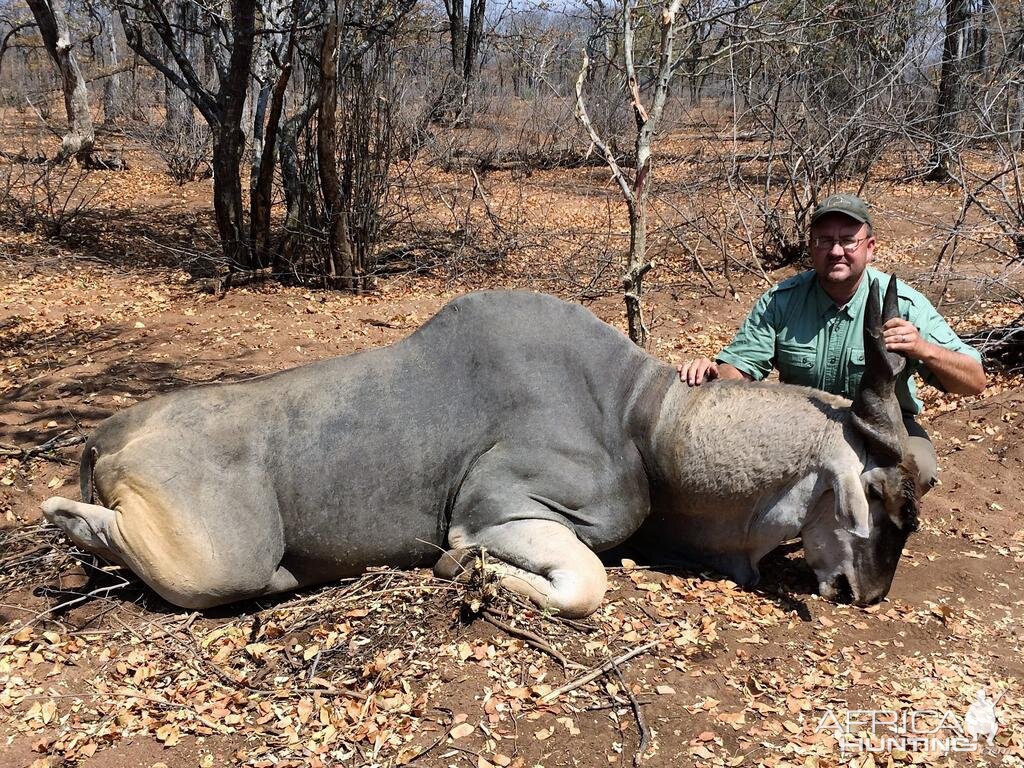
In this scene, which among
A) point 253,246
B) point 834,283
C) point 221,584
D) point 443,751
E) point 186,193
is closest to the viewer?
point 443,751

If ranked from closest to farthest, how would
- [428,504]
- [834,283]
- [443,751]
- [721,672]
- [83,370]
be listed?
1. [443,751]
2. [721,672]
3. [428,504]
4. [834,283]
5. [83,370]

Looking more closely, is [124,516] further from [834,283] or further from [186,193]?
[186,193]

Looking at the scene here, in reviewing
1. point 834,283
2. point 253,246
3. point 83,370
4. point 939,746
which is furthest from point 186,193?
point 939,746

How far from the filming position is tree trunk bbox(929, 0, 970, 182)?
7668mm

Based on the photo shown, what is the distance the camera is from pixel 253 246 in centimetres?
1025

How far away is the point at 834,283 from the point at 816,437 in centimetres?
97

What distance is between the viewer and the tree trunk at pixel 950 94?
7668mm

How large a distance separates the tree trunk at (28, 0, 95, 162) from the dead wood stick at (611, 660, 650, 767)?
14498 millimetres

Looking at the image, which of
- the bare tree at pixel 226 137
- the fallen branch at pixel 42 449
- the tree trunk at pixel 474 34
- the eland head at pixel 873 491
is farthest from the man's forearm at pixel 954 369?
the tree trunk at pixel 474 34

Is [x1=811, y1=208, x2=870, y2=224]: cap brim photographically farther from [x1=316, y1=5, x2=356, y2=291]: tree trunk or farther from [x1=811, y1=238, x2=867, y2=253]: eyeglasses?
[x1=316, y1=5, x2=356, y2=291]: tree trunk

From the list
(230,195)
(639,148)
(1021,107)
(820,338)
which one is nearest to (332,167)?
(230,195)

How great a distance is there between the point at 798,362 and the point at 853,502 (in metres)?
1.08

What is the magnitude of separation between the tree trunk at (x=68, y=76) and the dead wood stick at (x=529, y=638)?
13934mm

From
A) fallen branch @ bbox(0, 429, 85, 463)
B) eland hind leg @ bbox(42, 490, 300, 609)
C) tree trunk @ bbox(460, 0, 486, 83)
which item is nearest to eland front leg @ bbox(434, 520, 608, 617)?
eland hind leg @ bbox(42, 490, 300, 609)
